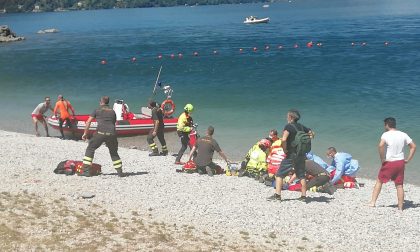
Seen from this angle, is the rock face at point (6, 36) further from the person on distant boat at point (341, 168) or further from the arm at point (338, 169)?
the arm at point (338, 169)

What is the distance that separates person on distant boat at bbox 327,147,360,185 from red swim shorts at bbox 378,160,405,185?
238 cm

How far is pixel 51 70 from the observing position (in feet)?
173

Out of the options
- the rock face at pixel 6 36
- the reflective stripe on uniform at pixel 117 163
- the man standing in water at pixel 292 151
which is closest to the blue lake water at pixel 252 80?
the rock face at pixel 6 36

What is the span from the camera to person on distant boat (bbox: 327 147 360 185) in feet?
48.1

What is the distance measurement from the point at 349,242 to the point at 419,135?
14.9 meters

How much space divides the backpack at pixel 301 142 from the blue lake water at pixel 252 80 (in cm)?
675

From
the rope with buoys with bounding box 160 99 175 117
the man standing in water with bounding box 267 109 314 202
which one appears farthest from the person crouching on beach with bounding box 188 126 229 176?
the rope with buoys with bounding box 160 99 175 117

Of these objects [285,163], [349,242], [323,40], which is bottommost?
[349,242]

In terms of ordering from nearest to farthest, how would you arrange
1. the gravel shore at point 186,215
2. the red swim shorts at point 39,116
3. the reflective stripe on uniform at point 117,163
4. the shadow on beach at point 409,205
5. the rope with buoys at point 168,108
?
the gravel shore at point 186,215 → the shadow on beach at point 409,205 → the reflective stripe on uniform at point 117,163 → the red swim shorts at point 39,116 → the rope with buoys at point 168,108

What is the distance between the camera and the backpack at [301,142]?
1205cm

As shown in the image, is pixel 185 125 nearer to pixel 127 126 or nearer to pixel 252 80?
pixel 127 126

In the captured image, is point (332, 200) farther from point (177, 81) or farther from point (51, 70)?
point (51, 70)

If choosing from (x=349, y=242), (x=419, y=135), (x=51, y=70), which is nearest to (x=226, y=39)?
(x=51, y=70)

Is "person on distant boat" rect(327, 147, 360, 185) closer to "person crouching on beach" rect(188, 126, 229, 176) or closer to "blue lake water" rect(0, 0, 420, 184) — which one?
"person crouching on beach" rect(188, 126, 229, 176)
